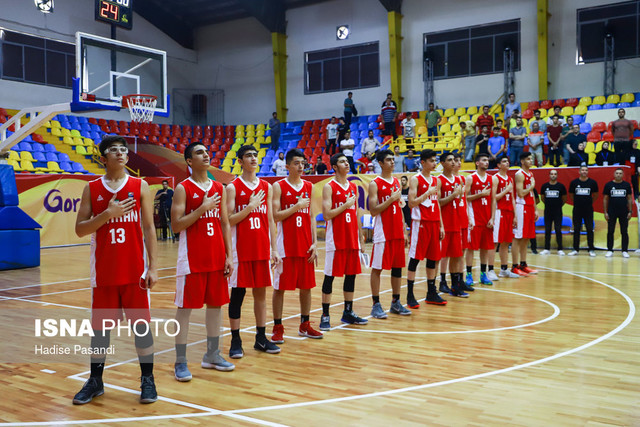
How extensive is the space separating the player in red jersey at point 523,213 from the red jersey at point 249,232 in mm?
5762

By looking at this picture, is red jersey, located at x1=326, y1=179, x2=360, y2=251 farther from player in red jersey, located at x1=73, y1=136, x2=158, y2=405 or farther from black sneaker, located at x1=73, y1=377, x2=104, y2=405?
black sneaker, located at x1=73, y1=377, x2=104, y2=405

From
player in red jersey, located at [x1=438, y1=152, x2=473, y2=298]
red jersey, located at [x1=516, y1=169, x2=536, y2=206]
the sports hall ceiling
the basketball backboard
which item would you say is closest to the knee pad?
player in red jersey, located at [x1=438, y1=152, x2=473, y2=298]

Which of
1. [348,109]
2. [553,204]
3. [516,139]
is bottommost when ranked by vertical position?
[553,204]

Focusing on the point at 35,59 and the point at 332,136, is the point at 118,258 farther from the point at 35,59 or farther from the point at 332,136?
the point at 35,59

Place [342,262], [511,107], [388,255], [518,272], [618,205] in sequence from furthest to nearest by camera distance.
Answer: [511,107] → [618,205] → [518,272] → [388,255] → [342,262]

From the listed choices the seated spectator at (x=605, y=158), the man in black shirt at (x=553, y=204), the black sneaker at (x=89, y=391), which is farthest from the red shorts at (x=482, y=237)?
the seated spectator at (x=605, y=158)

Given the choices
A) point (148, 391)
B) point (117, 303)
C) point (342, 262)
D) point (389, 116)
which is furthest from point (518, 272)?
point (389, 116)

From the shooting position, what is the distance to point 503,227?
932 centimetres

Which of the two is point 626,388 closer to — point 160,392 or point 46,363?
point 160,392

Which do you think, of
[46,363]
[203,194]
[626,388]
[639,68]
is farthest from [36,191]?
[639,68]

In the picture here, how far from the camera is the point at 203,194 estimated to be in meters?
4.46

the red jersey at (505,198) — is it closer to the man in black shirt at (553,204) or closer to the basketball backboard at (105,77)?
the man in black shirt at (553,204)

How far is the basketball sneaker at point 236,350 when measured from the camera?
4.99m

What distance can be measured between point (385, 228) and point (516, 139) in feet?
32.6
